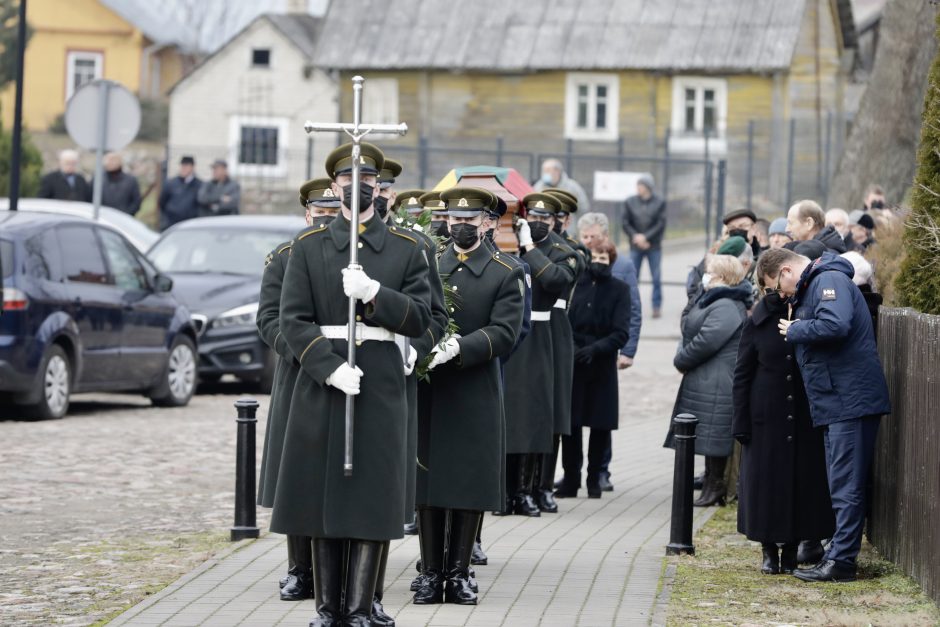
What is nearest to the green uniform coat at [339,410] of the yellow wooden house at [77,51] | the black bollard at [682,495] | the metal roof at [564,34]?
the black bollard at [682,495]

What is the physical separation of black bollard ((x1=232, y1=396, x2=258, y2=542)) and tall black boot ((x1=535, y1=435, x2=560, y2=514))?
2.15m

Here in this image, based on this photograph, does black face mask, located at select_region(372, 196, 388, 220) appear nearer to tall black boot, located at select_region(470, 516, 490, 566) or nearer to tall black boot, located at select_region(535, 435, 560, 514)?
tall black boot, located at select_region(470, 516, 490, 566)

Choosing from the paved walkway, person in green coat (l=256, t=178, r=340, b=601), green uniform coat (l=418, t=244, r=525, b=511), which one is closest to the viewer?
person in green coat (l=256, t=178, r=340, b=601)

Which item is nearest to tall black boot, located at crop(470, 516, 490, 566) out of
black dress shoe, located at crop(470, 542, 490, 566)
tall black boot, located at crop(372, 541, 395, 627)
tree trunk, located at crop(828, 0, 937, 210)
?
black dress shoe, located at crop(470, 542, 490, 566)

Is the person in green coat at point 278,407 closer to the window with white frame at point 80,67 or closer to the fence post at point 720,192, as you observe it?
the fence post at point 720,192

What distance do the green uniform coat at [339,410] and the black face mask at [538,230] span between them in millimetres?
4164

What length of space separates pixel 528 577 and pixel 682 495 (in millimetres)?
1232

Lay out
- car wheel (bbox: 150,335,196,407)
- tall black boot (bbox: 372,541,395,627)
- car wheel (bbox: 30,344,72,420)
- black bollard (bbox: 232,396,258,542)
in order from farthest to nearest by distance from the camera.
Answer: car wheel (bbox: 150,335,196,407)
car wheel (bbox: 30,344,72,420)
black bollard (bbox: 232,396,258,542)
tall black boot (bbox: 372,541,395,627)

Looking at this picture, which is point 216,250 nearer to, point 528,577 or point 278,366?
point 528,577

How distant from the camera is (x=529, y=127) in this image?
48219 millimetres

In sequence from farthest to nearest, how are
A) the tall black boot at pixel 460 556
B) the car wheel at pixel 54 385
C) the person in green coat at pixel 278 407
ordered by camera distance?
the car wheel at pixel 54 385 < the tall black boot at pixel 460 556 < the person in green coat at pixel 278 407

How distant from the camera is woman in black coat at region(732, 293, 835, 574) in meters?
9.48

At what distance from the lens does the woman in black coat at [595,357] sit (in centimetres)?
1277

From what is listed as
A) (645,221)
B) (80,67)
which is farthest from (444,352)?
(80,67)
